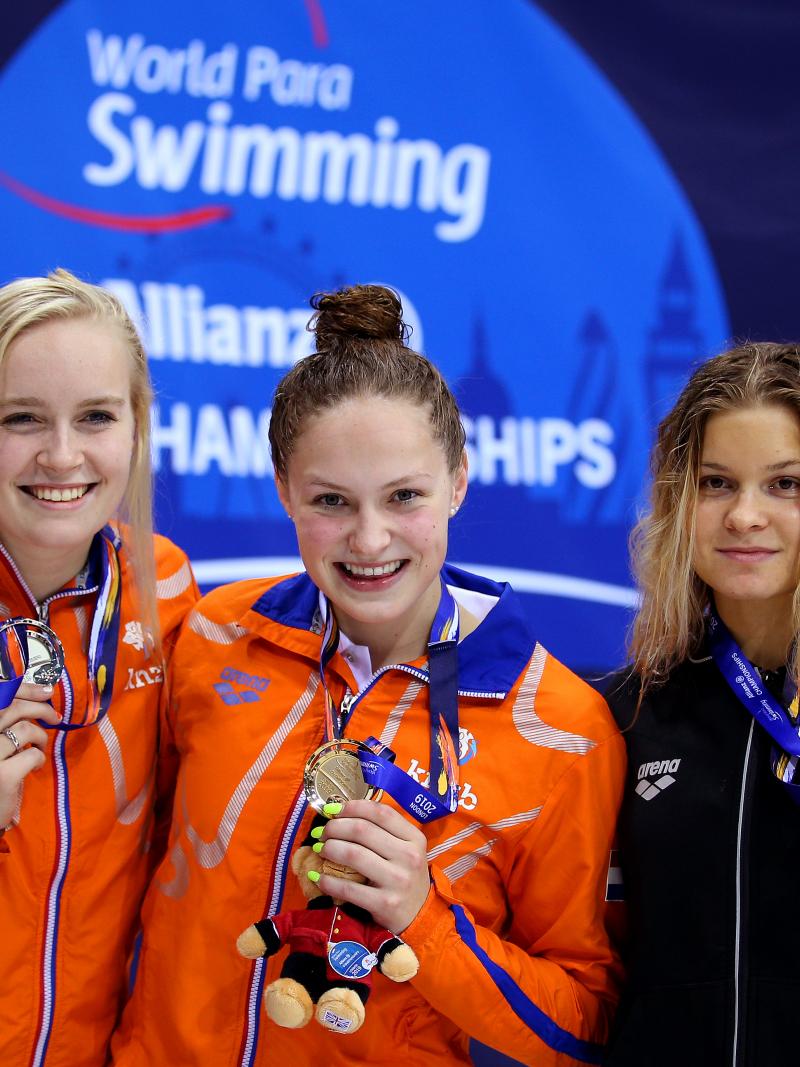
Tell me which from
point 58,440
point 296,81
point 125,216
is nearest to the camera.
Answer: point 58,440

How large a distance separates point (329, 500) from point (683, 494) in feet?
1.83

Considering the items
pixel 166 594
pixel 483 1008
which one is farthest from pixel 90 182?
pixel 483 1008

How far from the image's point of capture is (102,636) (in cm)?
180

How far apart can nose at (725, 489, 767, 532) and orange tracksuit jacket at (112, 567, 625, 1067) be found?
0.34m

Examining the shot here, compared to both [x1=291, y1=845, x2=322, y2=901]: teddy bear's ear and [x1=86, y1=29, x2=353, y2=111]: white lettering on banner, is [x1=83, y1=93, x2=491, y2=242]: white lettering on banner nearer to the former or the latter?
[x1=86, y1=29, x2=353, y2=111]: white lettering on banner

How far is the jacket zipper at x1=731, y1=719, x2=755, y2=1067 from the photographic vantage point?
1.56 metres

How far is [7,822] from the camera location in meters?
1.65

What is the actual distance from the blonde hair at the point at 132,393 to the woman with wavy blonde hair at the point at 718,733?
806mm

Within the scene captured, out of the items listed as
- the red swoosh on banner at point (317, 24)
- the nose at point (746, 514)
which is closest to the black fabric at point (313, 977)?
the nose at point (746, 514)

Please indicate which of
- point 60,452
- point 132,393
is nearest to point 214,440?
point 132,393

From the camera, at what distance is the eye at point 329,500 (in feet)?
5.44

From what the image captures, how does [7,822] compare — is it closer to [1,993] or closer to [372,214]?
[1,993]

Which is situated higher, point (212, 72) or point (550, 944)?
point (212, 72)

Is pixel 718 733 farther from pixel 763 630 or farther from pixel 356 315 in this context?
pixel 356 315
